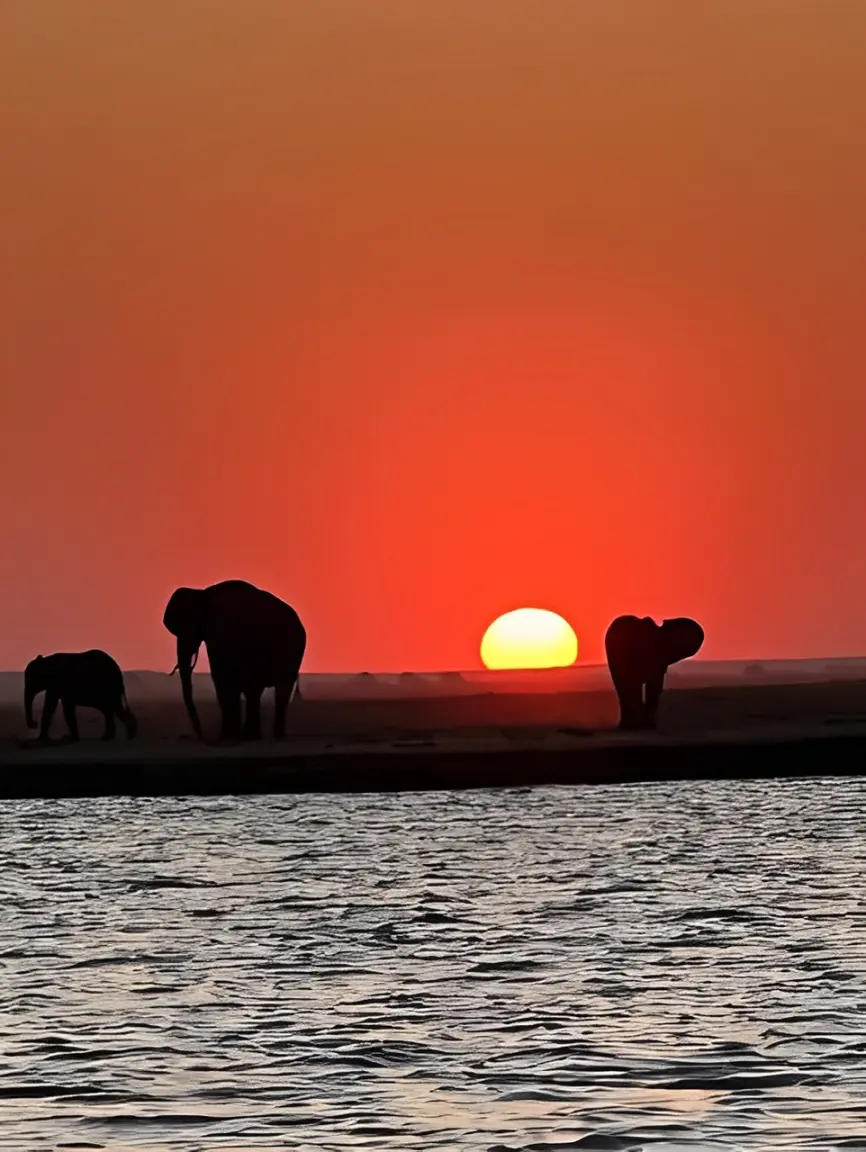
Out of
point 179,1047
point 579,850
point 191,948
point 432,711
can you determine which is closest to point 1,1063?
point 179,1047

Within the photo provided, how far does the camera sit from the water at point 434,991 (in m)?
5.91

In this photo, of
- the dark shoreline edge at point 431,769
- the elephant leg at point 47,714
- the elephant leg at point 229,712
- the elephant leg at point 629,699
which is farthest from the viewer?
the elephant leg at point 629,699

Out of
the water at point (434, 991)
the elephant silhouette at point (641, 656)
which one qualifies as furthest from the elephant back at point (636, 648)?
the water at point (434, 991)

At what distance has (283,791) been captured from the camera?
20047 mm

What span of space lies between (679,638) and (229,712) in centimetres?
723

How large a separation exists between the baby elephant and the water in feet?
38.9

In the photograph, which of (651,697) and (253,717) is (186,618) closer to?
Result: (253,717)

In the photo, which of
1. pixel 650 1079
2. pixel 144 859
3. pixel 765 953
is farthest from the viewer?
pixel 144 859

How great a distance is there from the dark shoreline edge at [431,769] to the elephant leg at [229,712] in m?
4.37

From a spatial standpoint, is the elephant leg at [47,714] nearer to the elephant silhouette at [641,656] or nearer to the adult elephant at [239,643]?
the adult elephant at [239,643]

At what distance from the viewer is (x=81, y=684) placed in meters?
27.6

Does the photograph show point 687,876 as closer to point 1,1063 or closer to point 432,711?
point 1,1063

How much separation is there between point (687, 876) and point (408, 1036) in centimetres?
571

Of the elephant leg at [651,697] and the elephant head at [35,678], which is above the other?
the elephant head at [35,678]
